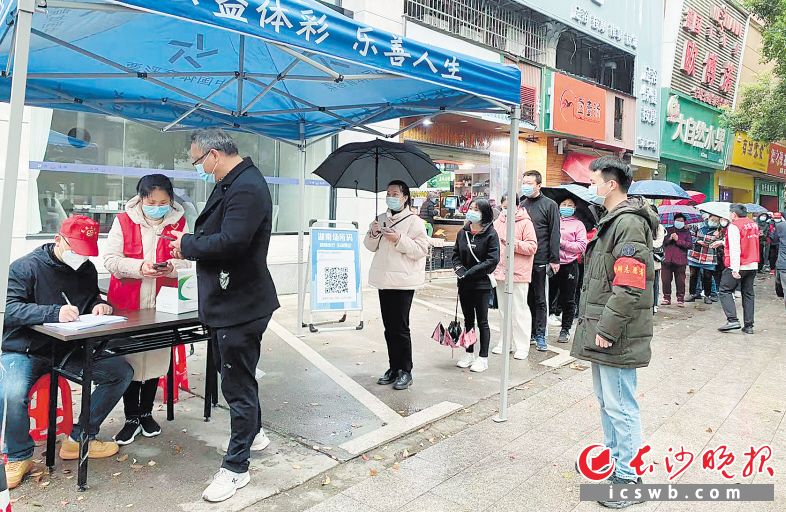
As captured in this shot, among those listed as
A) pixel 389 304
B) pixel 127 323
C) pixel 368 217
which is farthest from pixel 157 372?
pixel 368 217

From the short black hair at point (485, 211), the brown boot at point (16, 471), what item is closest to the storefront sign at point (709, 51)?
the short black hair at point (485, 211)

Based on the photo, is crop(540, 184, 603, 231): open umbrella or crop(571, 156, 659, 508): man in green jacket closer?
crop(571, 156, 659, 508): man in green jacket

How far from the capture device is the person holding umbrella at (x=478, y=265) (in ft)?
18.8

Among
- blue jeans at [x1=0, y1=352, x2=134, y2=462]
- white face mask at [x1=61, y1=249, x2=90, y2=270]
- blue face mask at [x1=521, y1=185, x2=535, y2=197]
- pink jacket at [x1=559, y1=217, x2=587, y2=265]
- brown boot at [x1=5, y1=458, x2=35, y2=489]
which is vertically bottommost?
brown boot at [x1=5, y1=458, x2=35, y2=489]

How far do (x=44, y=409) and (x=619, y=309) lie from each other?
3.58m

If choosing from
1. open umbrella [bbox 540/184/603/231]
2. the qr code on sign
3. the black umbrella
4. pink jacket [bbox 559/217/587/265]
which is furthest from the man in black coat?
open umbrella [bbox 540/184/603/231]

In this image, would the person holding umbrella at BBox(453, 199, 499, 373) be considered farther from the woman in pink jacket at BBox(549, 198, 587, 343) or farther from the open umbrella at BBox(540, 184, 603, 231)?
the open umbrella at BBox(540, 184, 603, 231)

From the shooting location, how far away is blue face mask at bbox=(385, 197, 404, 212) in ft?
16.7

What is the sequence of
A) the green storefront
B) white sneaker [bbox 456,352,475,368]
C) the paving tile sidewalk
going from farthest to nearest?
the green storefront → white sneaker [bbox 456,352,475,368] → the paving tile sidewalk

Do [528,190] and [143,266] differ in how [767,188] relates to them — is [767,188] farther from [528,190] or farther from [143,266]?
[143,266]

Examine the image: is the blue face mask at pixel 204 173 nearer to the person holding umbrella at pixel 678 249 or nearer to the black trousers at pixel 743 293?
the black trousers at pixel 743 293

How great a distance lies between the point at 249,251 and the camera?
3.28 m

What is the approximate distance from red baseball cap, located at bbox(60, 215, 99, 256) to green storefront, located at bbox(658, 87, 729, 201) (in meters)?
20.1

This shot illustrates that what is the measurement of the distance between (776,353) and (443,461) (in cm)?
573
